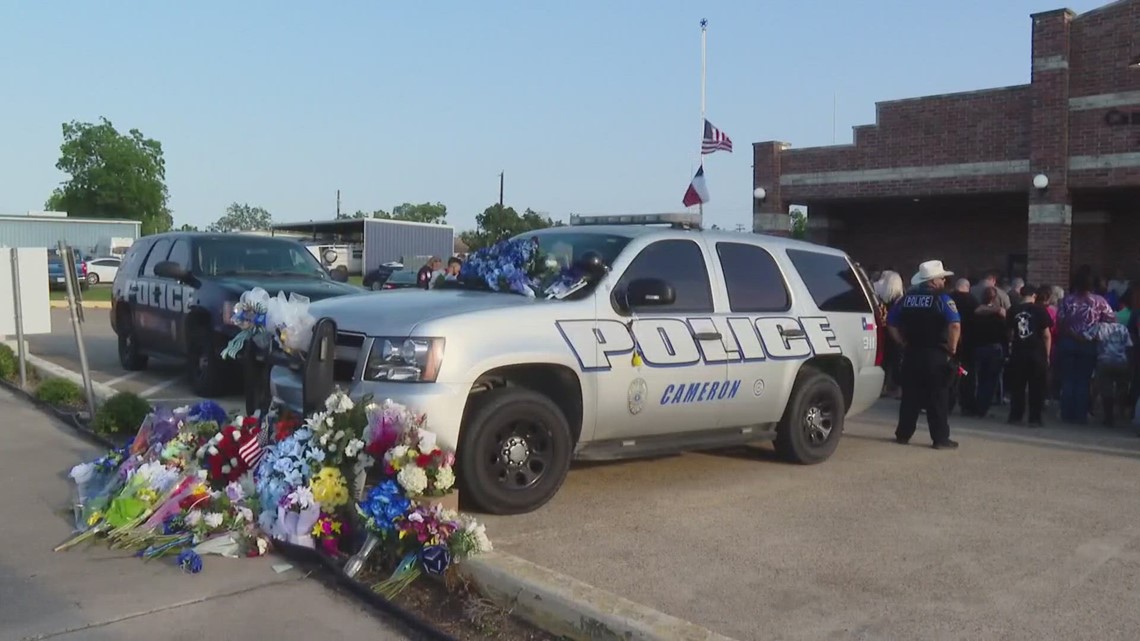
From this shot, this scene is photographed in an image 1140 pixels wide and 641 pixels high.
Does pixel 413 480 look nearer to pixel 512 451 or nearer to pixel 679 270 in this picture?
pixel 512 451

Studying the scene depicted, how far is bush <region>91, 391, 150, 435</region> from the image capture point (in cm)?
859

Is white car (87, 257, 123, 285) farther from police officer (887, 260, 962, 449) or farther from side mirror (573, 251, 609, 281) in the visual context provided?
side mirror (573, 251, 609, 281)

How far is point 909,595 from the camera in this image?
16.7 ft

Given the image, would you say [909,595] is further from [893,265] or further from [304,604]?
[893,265]

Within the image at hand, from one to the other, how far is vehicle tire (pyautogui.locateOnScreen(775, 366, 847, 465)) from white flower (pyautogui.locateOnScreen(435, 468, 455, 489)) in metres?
3.38

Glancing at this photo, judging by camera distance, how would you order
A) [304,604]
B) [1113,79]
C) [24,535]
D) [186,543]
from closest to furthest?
1. [304,604]
2. [186,543]
3. [24,535]
4. [1113,79]

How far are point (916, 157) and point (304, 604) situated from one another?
15609 mm

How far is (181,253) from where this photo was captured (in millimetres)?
11547

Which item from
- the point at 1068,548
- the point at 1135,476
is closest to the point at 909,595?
the point at 1068,548

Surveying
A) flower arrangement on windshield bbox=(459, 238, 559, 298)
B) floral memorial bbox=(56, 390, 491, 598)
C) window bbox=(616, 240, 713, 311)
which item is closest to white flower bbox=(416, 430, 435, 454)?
floral memorial bbox=(56, 390, 491, 598)

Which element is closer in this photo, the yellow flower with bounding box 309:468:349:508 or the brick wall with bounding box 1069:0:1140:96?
the yellow flower with bounding box 309:468:349:508

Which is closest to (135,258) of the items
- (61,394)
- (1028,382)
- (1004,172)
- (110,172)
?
(61,394)

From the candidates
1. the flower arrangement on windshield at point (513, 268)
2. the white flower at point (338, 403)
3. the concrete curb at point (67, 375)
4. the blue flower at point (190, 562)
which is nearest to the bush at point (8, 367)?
the concrete curb at point (67, 375)

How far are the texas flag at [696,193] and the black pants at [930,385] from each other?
7.55 meters
